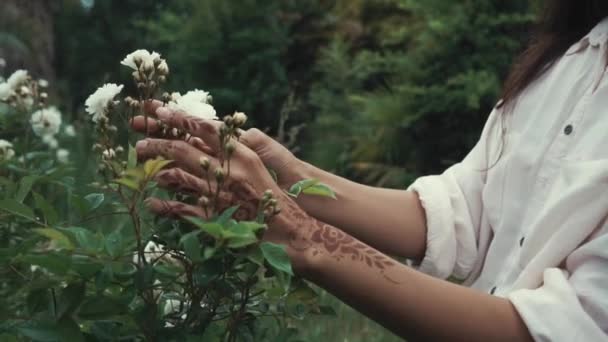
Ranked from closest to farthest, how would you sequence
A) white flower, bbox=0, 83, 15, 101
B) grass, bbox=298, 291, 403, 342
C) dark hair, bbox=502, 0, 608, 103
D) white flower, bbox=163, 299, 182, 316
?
white flower, bbox=163, 299, 182, 316 → dark hair, bbox=502, 0, 608, 103 → white flower, bbox=0, 83, 15, 101 → grass, bbox=298, 291, 403, 342

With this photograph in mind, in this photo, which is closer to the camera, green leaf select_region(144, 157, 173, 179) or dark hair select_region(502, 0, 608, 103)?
green leaf select_region(144, 157, 173, 179)

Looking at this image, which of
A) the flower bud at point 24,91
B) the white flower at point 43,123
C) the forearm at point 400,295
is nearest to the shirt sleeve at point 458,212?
the forearm at point 400,295

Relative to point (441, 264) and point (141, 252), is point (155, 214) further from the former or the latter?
point (441, 264)

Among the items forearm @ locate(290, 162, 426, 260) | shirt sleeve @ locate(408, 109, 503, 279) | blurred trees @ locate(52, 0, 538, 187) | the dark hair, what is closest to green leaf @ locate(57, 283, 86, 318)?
forearm @ locate(290, 162, 426, 260)

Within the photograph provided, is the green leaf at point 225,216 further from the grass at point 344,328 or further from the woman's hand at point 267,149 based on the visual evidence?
the grass at point 344,328

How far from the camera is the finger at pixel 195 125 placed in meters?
1.33

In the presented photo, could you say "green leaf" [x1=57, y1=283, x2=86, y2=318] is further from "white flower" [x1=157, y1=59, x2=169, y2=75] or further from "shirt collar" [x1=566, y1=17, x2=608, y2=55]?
"shirt collar" [x1=566, y1=17, x2=608, y2=55]

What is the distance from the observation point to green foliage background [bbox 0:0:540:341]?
502cm

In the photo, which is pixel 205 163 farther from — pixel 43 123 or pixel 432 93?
pixel 432 93

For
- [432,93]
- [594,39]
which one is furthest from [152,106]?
[432,93]

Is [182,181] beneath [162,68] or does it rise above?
beneath

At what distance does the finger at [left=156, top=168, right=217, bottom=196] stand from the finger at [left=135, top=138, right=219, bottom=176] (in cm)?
2

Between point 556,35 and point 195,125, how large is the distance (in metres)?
0.96

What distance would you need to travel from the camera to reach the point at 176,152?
4.30 ft
